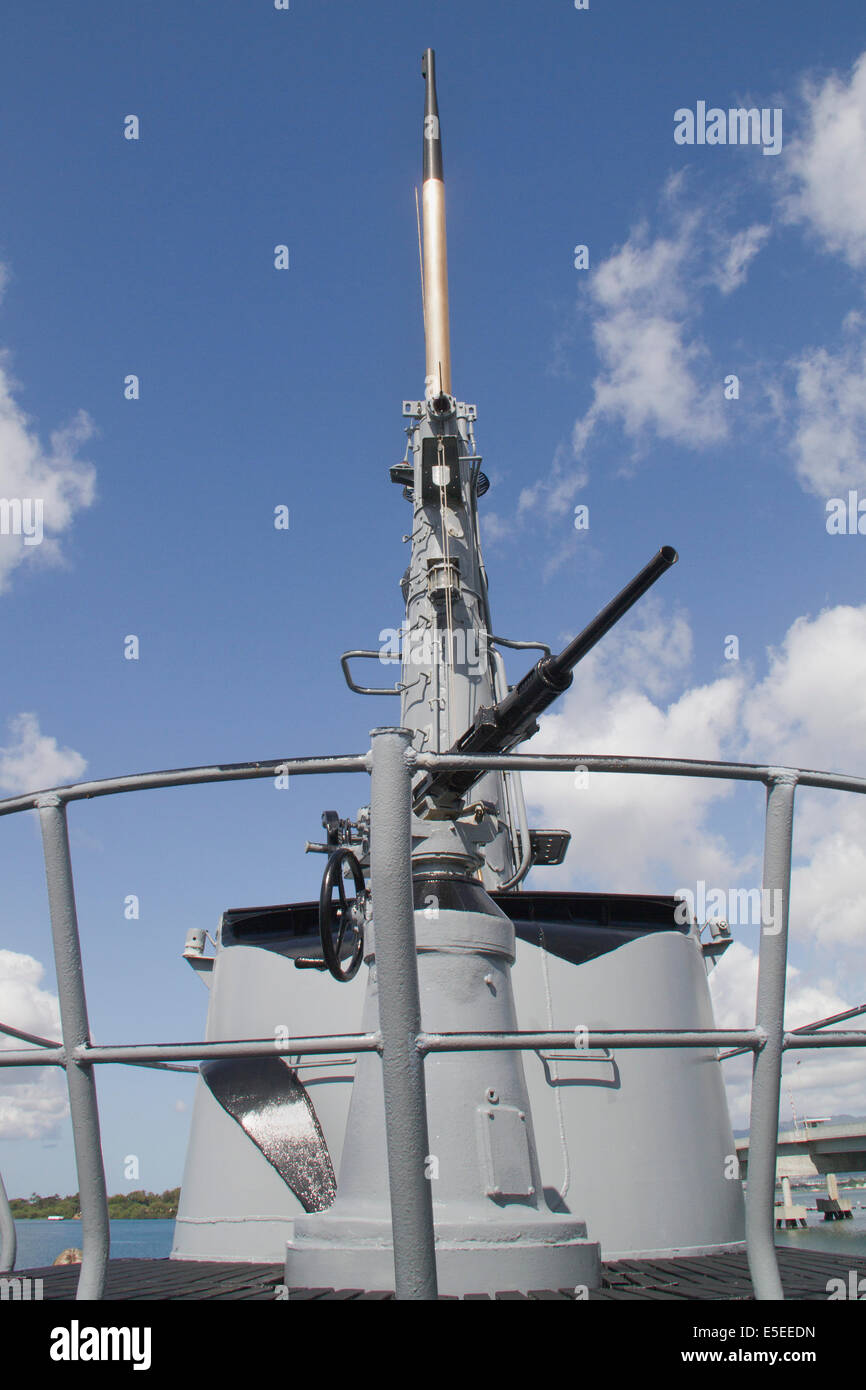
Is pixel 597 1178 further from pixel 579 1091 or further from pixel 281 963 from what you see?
pixel 281 963

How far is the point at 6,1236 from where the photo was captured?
251 centimetres

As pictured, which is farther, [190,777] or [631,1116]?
[631,1116]

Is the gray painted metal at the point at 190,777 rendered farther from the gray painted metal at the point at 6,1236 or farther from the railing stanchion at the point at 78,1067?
the gray painted metal at the point at 6,1236

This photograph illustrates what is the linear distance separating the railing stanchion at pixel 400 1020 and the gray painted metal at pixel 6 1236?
138 cm

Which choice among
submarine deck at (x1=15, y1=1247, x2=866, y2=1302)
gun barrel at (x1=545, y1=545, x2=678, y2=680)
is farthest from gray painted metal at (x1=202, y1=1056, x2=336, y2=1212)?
A: gun barrel at (x1=545, y1=545, x2=678, y2=680)

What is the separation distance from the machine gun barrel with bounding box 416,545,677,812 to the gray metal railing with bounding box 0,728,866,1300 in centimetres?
232

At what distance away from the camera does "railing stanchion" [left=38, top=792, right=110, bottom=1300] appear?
5.83 ft

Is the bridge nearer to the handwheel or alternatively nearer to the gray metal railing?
the handwheel

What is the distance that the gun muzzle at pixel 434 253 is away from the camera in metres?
11.0

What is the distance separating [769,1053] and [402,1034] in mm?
684

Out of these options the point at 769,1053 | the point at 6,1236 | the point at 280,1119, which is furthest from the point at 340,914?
the point at 280,1119

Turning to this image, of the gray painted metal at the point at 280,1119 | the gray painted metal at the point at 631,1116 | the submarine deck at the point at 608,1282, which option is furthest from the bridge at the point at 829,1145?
the submarine deck at the point at 608,1282

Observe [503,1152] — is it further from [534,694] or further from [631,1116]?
[631,1116]

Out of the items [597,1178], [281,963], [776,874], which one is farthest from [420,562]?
[776,874]
